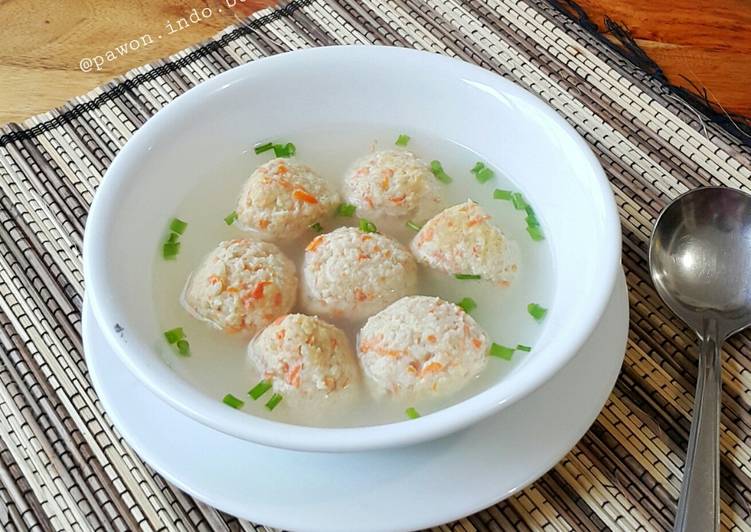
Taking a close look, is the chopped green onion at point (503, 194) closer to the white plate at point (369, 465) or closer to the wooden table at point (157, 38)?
the white plate at point (369, 465)

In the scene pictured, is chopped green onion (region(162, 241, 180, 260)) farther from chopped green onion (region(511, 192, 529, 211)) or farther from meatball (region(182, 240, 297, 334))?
chopped green onion (region(511, 192, 529, 211))

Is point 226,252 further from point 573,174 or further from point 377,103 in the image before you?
point 573,174

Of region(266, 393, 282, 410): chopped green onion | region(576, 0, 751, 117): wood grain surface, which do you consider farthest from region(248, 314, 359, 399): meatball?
region(576, 0, 751, 117): wood grain surface

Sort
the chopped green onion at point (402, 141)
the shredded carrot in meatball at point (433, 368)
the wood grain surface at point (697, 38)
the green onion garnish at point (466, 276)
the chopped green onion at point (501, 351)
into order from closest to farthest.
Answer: the shredded carrot in meatball at point (433, 368), the chopped green onion at point (501, 351), the green onion garnish at point (466, 276), the chopped green onion at point (402, 141), the wood grain surface at point (697, 38)

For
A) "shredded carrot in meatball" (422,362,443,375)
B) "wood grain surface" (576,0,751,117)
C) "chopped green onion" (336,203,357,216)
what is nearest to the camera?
"shredded carrot in meatball" (422,362,443,375)

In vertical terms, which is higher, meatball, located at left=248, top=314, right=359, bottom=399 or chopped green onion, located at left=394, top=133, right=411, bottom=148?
chopped green onion, located at left=394, top=133, right=411, bottom=148

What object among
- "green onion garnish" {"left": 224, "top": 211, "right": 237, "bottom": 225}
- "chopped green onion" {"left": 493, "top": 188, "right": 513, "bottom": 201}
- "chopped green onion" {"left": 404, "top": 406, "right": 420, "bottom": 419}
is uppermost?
"chopped green onion" {"left": 493, "top": 188, "right": 513, "bottom": 201}

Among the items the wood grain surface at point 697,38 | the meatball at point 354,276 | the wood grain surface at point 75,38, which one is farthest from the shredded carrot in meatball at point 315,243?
the wood grain surface at point 697,38

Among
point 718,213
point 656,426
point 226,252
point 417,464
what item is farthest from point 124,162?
point 718,213
